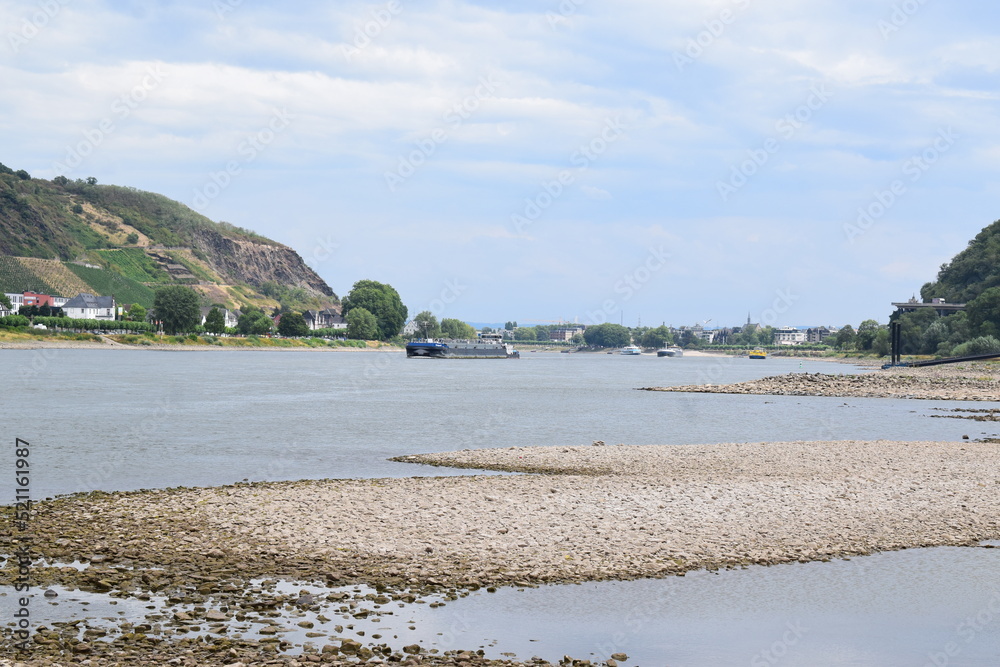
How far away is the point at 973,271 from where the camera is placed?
561 ft

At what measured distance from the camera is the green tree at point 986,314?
13039cm

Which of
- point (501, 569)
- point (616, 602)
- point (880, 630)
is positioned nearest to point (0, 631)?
point (501, 569)

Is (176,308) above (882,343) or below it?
above

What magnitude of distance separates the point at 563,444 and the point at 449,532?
2026cm

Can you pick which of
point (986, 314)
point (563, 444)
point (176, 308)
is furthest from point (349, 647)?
point (176, 308)

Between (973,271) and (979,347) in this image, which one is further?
(973,271)

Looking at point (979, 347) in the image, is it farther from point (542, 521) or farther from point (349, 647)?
point (349, 647)

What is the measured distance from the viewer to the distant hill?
159 m

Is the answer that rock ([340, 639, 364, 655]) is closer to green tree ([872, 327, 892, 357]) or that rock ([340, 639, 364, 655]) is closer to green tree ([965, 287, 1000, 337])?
green tree ([965, 287, 1000, 337])

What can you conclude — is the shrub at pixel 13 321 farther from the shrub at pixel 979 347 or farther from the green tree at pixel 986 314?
the green tree at pixel 986 314

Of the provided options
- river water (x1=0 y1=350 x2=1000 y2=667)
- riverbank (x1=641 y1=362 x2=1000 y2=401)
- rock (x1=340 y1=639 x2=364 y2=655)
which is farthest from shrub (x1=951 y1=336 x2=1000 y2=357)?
rock (x1=340 y1=639 x2=364 y2=655)

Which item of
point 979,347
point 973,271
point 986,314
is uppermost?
point 973,271

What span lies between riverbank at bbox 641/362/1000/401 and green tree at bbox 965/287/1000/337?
3623 cm

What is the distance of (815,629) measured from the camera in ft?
45.4
